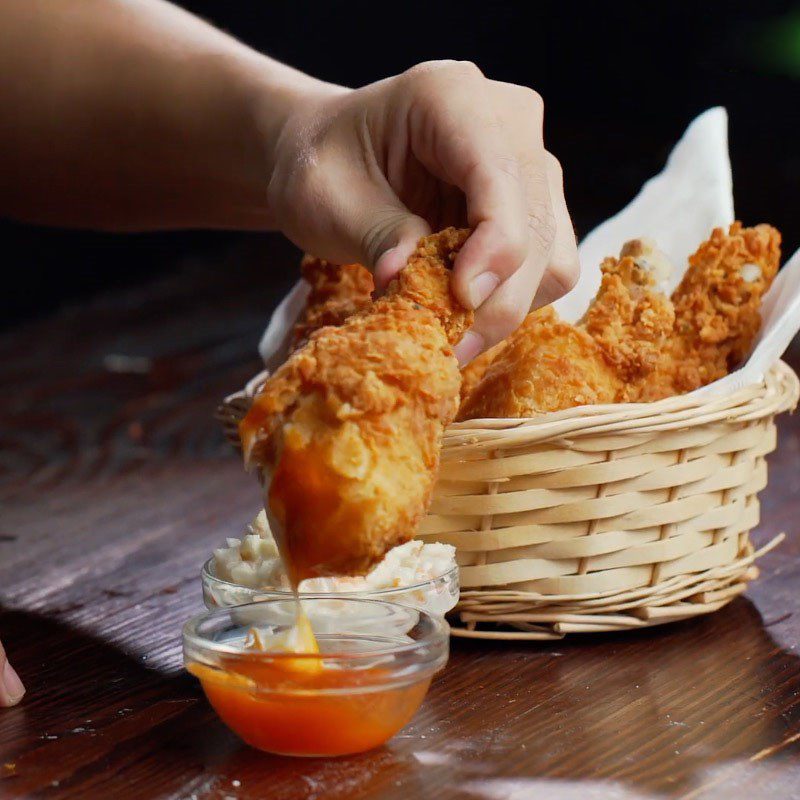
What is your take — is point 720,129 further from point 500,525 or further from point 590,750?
point 590,750

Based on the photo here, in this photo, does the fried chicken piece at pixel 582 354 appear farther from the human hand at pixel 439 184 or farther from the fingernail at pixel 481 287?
the fingernail at pixel 481 287

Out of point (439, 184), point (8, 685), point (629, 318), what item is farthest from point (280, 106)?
point (8, 685)

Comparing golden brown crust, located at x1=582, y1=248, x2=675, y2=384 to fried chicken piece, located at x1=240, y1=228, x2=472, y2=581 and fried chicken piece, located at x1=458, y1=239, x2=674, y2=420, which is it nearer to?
fried chicken piece, located at x1=458, y1=239, x2=674, y2=420

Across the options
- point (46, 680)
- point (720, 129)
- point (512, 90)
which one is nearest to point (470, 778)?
point (46, 680)

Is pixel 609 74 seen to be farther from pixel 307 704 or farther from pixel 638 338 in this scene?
pixel 307 704

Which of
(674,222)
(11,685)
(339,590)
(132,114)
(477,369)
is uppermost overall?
(132,114)

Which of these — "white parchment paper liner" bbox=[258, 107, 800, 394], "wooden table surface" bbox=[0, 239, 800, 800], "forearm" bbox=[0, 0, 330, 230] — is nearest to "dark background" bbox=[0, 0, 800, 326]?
"white parchment paper liner" bbox=[258, 107, 800, 394]
